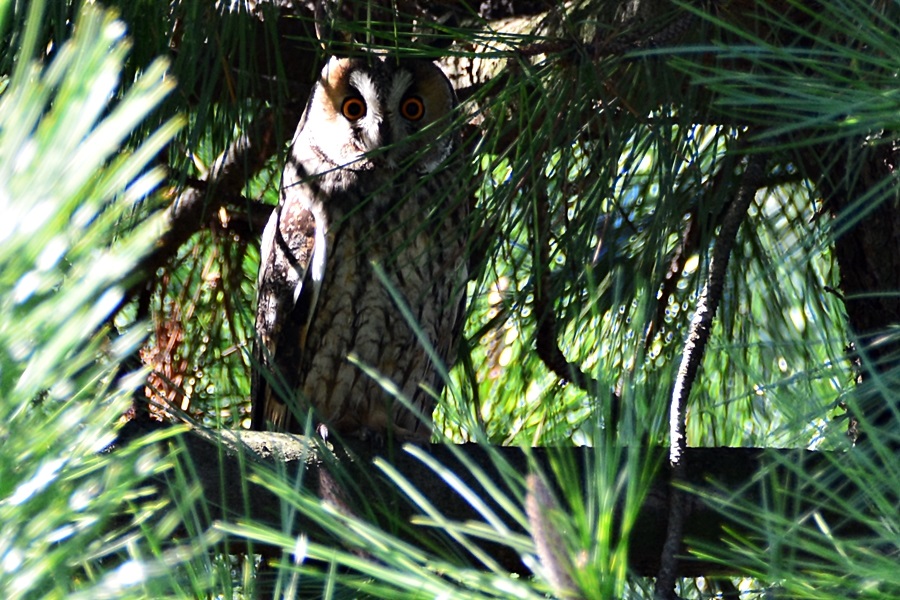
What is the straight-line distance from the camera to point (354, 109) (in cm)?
196

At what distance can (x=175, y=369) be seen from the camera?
1891 millimetres

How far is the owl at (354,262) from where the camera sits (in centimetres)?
189

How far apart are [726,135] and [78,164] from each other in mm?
1089

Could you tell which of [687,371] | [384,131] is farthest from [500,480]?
[384,131]

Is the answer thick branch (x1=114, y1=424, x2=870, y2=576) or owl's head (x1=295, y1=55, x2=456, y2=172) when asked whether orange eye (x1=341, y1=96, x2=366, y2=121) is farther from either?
thick branch (x1=114, y1=424, x2=870, y2=576)

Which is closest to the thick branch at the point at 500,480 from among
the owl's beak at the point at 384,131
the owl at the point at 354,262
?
the owl at the point at 354,262

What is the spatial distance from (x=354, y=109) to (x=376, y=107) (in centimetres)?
7

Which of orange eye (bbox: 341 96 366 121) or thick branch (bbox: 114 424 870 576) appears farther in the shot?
orange eye (bbox: 341 96 366 121)

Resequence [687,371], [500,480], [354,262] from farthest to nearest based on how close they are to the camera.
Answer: [354,262], [500,480], [687,371]

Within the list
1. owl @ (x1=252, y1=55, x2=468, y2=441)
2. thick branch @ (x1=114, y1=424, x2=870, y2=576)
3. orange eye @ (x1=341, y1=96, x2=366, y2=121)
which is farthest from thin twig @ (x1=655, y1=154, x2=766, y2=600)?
orange eye @ (x1=341, y1=96, x2=366, y2=121)

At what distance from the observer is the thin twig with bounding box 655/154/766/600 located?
2.50 ft

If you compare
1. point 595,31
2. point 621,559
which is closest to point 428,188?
point 595,31

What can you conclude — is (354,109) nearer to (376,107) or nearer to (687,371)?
(376,107)

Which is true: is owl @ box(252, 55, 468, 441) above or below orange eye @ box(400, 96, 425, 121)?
below
